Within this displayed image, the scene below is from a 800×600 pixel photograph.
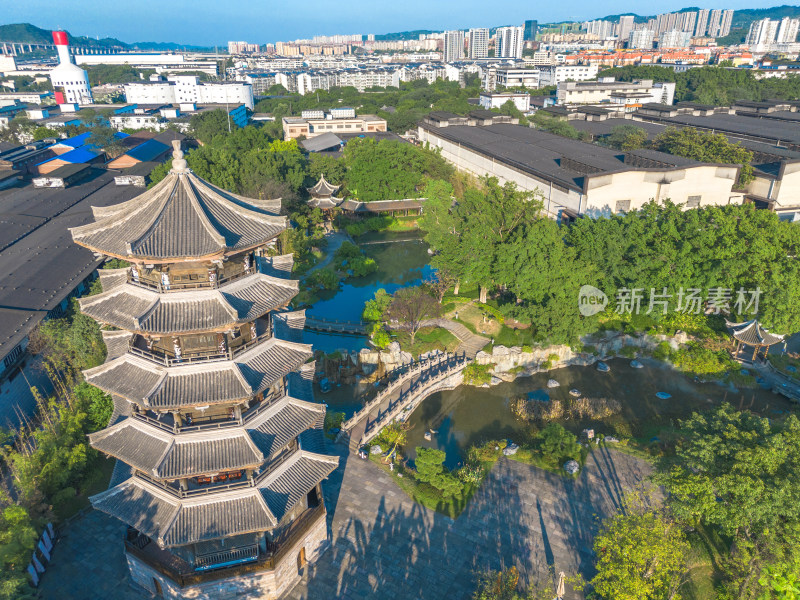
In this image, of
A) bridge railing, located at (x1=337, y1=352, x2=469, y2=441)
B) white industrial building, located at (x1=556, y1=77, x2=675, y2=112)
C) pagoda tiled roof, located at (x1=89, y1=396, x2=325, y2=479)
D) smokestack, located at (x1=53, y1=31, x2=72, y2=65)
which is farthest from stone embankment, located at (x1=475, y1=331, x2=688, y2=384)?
smokestack, located at (x1=53, y1=31, x2=72, y2=65)

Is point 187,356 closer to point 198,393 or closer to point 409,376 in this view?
point 198,393

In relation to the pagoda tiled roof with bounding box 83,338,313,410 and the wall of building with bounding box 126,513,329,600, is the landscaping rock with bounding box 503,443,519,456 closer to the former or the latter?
the wall of building with bounding box 126,513,329,600

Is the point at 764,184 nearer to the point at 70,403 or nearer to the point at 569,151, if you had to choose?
the point at 569,151

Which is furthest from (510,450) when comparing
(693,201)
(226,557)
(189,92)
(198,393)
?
(189,92)

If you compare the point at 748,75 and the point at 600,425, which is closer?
the point at 600,425

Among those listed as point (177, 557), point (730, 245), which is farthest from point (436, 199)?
point (177, 557)

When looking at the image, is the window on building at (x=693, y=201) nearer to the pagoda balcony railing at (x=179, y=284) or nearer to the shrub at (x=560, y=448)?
the shrub at (x=560, y=448)

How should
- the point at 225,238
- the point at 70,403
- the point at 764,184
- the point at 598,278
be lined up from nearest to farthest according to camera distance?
1. the point at 225,238
2. the point at 70,403
3. the point at 598,278
4. the point at 764,184
